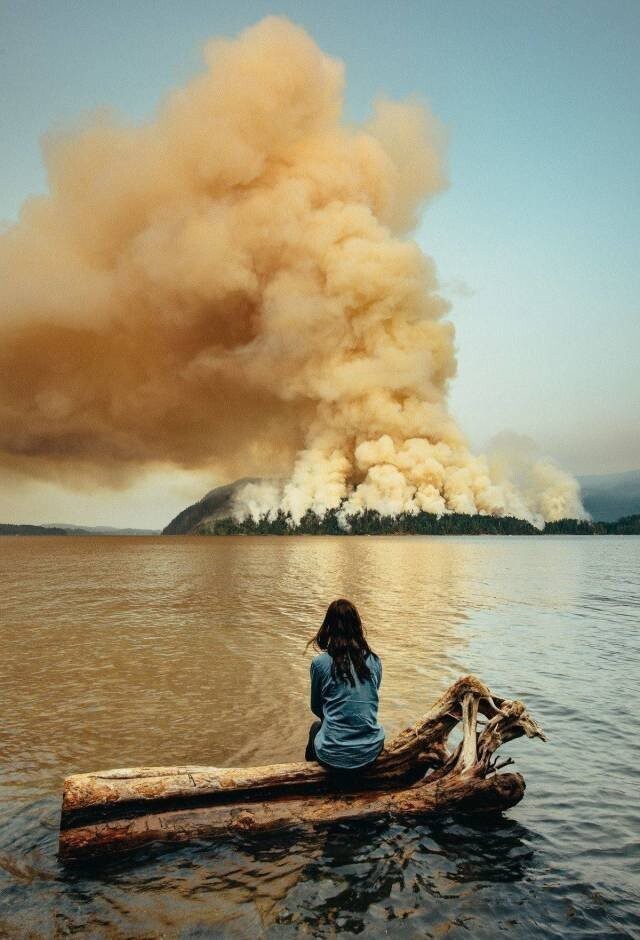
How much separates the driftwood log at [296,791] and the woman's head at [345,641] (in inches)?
49.8

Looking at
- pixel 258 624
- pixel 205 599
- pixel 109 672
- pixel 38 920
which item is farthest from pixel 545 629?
pixel 38 920

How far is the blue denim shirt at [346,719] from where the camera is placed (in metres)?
7.48

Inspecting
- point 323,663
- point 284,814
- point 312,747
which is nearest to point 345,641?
point 323,663

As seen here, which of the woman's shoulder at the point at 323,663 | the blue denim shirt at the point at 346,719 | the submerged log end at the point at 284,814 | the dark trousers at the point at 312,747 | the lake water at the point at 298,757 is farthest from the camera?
the dark trousers at the point at 312,747

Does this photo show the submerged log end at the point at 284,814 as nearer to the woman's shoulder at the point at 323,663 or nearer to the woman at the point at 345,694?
the woman at the point at 345,694

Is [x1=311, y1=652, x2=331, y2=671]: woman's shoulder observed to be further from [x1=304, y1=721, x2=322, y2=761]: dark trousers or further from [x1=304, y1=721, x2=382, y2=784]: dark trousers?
[x1=304, y1=721, x2=382, y2=784]: dark trousers

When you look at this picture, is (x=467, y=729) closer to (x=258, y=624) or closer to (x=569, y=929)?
(x=569, y=929)

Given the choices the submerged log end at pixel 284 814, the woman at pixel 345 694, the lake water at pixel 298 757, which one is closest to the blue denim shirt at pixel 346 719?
the woman at pixel 345 694

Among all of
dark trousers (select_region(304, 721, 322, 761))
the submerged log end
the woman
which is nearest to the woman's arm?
the woman

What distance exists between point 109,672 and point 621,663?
15.2m

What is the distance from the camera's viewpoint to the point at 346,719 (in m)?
7.58

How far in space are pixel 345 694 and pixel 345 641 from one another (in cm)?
74

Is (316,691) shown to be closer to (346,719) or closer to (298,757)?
(346,719)

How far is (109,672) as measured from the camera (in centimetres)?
1725
